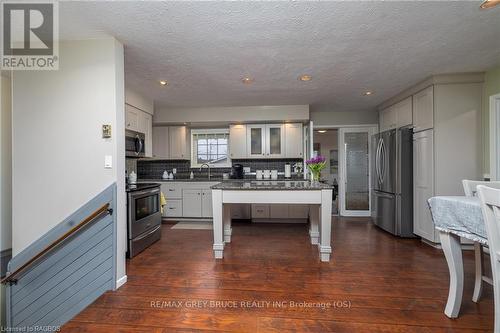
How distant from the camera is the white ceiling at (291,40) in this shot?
1822 mm

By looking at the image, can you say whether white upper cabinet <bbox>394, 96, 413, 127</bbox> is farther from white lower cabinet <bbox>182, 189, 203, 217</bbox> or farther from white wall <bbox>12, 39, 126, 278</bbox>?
white wall <bbox>12, 39, 126, 278</bbox>

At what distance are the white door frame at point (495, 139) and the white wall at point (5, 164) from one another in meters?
5.97

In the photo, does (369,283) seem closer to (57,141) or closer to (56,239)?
(56,239)

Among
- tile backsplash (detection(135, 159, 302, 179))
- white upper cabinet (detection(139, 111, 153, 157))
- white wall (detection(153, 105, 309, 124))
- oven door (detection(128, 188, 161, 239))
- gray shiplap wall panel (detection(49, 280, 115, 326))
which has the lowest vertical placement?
gray shiplap wall panel (detection(49, 280, 115, 326))

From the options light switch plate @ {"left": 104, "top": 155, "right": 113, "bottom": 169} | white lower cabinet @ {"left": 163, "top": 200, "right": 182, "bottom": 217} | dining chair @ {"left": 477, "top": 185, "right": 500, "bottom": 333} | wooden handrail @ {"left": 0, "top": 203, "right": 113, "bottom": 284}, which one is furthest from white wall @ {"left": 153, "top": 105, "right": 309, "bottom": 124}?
dining chair @ {"left": 477, "top": 185, "right": 500, "bottom": 333}

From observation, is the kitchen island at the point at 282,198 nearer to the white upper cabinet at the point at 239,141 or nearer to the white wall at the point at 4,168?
the white upper cabinet at the point at 239,141

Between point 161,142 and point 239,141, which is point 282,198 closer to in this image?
point 239,141

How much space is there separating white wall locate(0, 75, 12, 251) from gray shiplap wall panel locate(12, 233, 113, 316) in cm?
102

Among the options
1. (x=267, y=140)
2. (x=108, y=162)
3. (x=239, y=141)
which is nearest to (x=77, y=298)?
(x=108, y=162)

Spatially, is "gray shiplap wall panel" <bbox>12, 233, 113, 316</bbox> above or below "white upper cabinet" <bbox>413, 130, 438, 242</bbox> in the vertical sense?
below

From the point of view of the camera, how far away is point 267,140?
489 cm

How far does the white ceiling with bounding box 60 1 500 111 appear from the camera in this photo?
182 cm

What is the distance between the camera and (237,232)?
4.07 metres

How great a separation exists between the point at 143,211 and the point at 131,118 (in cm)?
159
